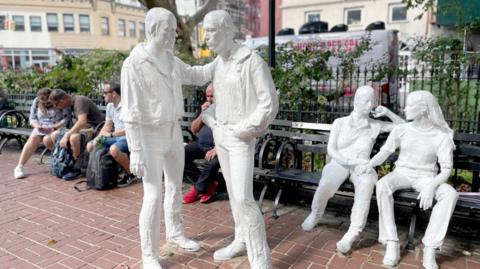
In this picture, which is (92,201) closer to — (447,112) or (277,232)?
(277,232)

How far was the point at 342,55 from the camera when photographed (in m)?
6.41

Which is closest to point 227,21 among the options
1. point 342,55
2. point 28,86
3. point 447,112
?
point 342,55

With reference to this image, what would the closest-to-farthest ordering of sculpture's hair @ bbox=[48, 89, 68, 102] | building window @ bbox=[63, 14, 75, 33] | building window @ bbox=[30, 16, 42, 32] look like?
sculpture's hair @ bbox=[48, 89, 68, 102]
building window @ bbox=[30, 16, 42, 32]
building window @ bbox=[63, 14, 75, 33]

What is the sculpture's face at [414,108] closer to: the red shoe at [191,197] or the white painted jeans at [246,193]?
the white painted jeans at [246,193]

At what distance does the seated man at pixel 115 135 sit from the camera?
17.3 ft

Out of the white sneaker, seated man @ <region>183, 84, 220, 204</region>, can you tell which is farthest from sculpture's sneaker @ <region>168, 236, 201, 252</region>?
the white sneaker

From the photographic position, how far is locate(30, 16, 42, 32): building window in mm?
36772

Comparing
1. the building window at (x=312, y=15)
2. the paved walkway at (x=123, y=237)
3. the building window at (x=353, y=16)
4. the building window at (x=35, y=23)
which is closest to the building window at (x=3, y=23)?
the building window at (x=35, y=23)

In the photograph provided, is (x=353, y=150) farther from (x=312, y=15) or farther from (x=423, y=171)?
(x=312, y=15)

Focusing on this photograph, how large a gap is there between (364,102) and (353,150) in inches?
17.9

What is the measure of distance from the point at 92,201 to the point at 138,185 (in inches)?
29.2

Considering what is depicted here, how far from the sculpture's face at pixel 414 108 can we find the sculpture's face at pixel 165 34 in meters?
2.06

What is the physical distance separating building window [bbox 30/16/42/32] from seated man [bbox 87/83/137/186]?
36.6 m

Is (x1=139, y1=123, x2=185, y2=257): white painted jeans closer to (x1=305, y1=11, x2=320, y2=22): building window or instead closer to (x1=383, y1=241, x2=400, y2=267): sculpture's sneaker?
(x1=383, y1=241, x2=400, y2=267): sculpture's sneaker
